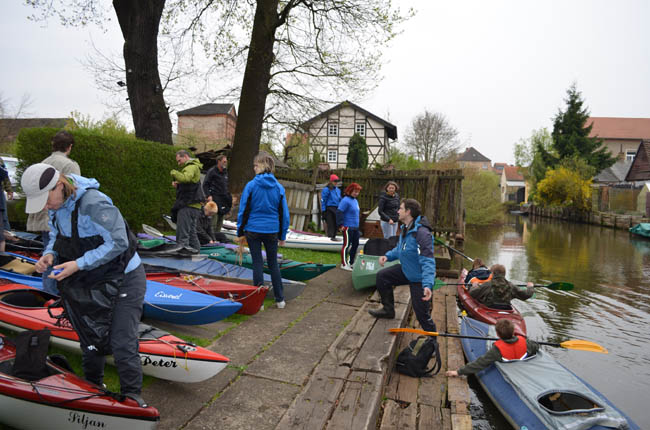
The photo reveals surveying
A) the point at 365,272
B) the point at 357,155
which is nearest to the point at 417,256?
the point at 365,272

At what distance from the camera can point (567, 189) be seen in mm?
34062

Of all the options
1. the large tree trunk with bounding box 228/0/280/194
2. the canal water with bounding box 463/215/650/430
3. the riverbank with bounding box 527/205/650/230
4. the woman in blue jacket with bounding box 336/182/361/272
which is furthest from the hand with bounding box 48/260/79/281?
the riverbank with bounding box 527/205/650/230

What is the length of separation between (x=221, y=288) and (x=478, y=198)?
90.9ft

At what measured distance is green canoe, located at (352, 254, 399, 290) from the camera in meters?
6.36

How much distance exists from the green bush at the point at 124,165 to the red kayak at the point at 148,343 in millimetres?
4913

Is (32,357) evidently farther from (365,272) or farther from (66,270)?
(365,272)

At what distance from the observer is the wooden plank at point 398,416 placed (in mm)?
3533

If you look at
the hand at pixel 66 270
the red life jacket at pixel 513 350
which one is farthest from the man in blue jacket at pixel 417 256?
the hand at pixel 66 270

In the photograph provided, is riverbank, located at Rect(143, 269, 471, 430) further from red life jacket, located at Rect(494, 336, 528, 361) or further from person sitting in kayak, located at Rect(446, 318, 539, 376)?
red life jacket, located at Rect(494, 336, 528, 361)

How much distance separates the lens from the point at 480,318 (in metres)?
6.37

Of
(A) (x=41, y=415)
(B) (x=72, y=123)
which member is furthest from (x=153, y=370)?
(B) (x=72, y=123)

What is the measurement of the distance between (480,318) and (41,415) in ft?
18.7

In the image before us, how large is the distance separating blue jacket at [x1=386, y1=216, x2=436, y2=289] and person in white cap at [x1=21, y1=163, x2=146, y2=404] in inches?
112

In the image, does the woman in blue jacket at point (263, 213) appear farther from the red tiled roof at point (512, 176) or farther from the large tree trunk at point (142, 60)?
the red tiled roof at point (512, 176)
